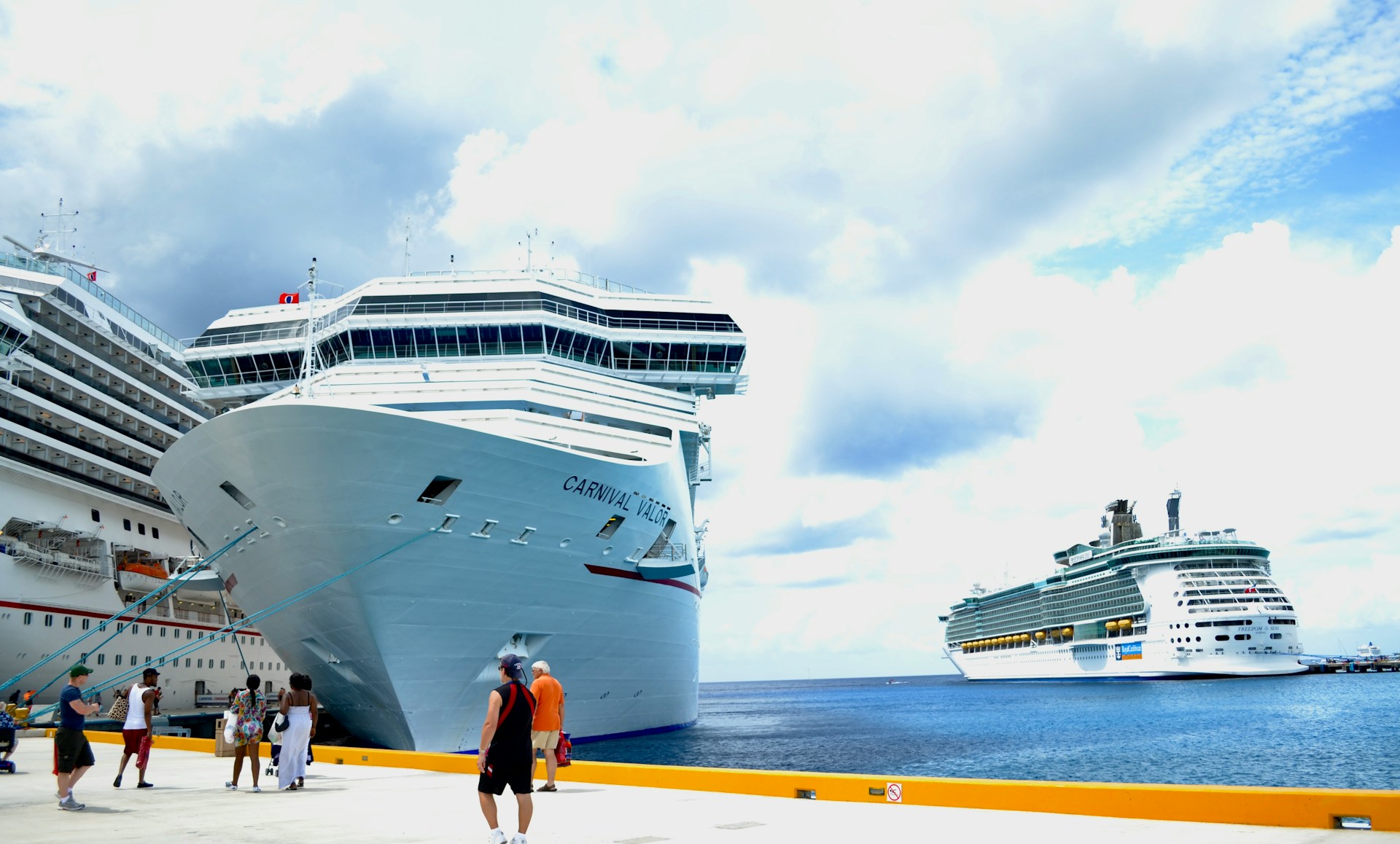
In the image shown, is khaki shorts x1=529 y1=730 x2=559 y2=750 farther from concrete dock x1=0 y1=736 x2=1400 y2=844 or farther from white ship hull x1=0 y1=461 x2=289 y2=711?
white ship hull x1=0 y1=461 x2=289 y2=711

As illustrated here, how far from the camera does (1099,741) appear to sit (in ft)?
110

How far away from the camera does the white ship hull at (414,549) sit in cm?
1775

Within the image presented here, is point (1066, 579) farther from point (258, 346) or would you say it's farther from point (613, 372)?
point (258, 346)

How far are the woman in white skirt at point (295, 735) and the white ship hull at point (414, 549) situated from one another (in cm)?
680

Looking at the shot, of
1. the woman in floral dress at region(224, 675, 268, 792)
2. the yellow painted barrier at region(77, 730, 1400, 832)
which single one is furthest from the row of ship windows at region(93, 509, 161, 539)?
the yellow painted barrier at region(77, 730, 1400, 832)

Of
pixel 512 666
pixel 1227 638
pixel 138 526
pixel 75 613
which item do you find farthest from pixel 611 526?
pixel 1227 638

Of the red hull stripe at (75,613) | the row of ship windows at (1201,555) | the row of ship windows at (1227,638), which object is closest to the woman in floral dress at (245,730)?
the red hull stripe at (75,613)

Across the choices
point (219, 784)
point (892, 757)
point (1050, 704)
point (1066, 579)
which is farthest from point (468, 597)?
point (1066, 579)

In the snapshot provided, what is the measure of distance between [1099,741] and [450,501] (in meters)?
25.8

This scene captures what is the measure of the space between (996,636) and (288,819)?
109456 mm

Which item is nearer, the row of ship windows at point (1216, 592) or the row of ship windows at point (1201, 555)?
the row of ship windows at point (1216, 592)

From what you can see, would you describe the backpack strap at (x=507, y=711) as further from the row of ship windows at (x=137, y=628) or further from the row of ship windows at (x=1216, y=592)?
the row of ship windows at (x=1216, y=592)

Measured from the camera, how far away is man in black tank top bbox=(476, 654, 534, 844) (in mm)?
6965

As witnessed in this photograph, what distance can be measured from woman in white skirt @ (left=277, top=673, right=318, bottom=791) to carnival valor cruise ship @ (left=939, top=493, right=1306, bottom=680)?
80.8 metres
